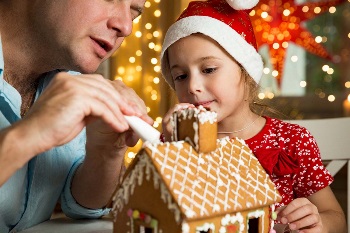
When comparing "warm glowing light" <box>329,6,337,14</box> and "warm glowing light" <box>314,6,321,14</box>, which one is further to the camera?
"warm glowing light" <box>329,6,337,14</box>

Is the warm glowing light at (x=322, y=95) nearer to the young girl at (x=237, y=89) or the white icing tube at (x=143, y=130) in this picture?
the young girl at (x=237, y=89)

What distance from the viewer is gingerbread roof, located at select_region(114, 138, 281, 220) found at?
76 centimetres

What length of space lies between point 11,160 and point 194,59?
2.61 feet

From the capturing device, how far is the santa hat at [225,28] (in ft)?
5.02

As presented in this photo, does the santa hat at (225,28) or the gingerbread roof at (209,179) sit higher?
the santa hat at (225,28)

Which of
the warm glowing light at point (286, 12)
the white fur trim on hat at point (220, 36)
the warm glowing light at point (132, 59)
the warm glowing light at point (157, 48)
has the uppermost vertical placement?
the warm glowing light at point (286, 12)

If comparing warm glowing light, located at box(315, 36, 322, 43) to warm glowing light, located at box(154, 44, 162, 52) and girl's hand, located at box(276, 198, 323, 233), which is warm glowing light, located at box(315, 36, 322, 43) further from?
girl's hand, located at box(276, 198, 323, 233)

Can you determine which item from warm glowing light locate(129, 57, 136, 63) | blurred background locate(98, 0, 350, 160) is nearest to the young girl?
blurred background locate(98, 0, 350, 160)

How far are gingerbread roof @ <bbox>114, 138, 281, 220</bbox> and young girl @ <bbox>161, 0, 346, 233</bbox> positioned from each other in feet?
2.04

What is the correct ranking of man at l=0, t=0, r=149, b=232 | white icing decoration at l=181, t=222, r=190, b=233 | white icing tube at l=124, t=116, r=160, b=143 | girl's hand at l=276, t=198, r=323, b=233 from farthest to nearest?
man at l=0, t=0, r=149, b=232
girl's hand at l=276, t=198, r=323, b=233
white icing tube at l=124, t=116, r=160, b=143
white icing decoration at l=181, t=222, r=190, b=233

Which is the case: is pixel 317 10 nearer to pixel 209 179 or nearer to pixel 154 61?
pixel 154 61

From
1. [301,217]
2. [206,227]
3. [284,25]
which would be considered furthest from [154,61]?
[206,227]

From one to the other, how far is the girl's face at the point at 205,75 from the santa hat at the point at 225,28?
2 cm

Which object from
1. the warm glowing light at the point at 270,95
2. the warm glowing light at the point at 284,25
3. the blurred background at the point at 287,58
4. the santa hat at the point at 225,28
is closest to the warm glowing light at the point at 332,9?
the blurred background at the point at 287,58
